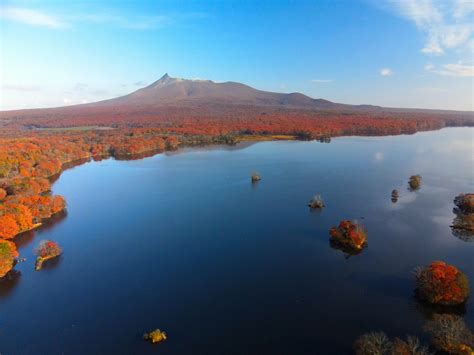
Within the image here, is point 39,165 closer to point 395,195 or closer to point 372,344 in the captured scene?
point 395,195

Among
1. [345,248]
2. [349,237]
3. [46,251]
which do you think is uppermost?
[349,237]

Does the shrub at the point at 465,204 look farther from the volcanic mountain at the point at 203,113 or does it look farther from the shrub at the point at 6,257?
the volcanic mountain at the point at 203,113

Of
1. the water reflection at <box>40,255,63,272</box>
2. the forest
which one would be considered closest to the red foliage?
the forest

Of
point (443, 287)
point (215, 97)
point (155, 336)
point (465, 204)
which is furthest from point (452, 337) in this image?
point (215, 97)

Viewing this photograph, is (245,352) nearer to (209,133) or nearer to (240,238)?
(240,238)

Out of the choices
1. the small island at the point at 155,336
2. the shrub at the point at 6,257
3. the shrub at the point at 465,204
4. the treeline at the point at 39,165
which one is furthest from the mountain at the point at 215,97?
the small island at the point at 155,336

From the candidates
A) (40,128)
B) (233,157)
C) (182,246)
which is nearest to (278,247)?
(182,246)
